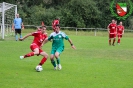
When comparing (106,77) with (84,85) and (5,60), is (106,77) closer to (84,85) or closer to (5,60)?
(84,85)

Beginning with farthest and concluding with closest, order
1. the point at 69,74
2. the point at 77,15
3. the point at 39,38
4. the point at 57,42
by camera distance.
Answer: the point at 77,15 → the point at 39,38 → the point at 57,42 → the point at 69,74

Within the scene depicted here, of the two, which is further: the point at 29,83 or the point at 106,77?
the point at 106,77

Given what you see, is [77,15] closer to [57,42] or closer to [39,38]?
[39,38]

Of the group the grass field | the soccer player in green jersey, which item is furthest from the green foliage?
the soccer player in green jersey

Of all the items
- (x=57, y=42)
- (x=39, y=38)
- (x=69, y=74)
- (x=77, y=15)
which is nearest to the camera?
(x=69, y=74)

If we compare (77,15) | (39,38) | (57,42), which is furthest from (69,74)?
(77,15)

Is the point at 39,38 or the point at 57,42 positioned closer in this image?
the point at 57,42

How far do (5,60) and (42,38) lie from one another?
9.04 ft

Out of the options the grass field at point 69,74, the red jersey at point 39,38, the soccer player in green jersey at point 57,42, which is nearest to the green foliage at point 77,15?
the grass field at point 69,74

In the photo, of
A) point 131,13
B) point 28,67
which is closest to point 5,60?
point 28,67

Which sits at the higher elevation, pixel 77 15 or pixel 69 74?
pixel 77 15

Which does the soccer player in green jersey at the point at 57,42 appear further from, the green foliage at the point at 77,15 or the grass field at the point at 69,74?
the green foliage at the point at 77,15

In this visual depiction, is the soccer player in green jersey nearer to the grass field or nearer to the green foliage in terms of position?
the grass field

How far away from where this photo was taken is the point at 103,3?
60.9 meters
